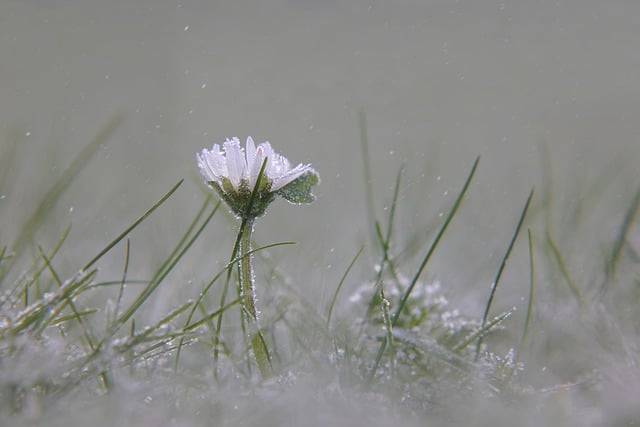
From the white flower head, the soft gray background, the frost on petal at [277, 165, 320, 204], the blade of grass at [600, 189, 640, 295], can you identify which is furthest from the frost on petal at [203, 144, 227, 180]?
the blade of grass at [600, 189, 640, 295]

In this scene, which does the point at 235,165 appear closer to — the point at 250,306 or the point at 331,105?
the point at 250,306

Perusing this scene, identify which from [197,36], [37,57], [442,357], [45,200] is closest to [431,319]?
[442,357]

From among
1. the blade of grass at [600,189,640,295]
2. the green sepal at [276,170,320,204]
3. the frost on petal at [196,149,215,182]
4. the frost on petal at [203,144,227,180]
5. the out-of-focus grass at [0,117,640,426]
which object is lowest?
the out-of-focus grass at [0,117,640,426]

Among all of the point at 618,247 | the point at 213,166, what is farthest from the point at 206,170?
the point at 618,247

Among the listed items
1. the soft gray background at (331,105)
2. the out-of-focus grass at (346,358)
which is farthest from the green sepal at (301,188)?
the soft gray background at (331,105)

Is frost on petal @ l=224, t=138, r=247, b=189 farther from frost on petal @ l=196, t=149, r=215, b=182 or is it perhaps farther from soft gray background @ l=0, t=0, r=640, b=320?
soft gray background @ l=0, t=0, r=640, b=320

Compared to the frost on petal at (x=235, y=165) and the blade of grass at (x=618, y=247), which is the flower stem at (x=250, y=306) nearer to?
the frost on petal at (x=235, y=165)

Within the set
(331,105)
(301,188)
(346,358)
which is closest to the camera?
(346,358)
